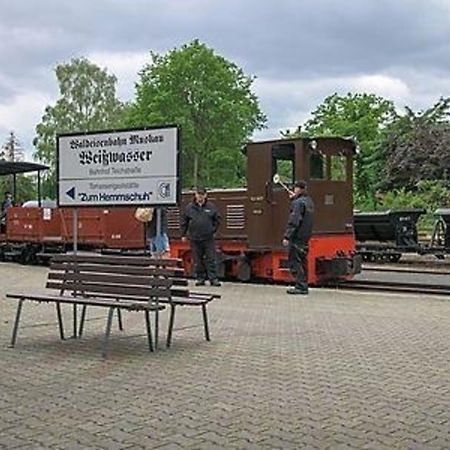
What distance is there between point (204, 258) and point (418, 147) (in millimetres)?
19604

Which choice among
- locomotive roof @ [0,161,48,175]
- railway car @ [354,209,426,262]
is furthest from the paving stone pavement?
locomotive roof @ [0,161,48,175]

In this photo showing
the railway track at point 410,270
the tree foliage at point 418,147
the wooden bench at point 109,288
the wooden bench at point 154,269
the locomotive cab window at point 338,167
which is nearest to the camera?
the wooden bench at point 109,288

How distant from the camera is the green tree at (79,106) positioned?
7569cm

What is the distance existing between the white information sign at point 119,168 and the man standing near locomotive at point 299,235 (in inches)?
190

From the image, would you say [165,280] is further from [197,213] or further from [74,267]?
[197,213]

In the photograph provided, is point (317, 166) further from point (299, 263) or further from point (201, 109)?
point (201, 109)

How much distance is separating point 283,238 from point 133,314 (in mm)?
5459

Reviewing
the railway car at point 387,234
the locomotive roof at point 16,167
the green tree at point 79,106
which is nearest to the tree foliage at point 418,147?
the railway car at point 387,234

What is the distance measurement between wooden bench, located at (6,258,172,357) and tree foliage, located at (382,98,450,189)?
24.8 meters

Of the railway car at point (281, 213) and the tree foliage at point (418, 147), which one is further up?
the tree foliage at point (418, 147)

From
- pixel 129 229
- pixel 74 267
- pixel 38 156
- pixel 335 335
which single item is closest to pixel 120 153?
pixel 74 267

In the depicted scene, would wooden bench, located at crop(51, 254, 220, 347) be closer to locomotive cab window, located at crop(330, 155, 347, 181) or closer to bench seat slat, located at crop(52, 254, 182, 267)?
bench seat slat, located at crop(52, 254, 182, 267)

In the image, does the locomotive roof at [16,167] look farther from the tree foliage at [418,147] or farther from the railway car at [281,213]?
the tree foliage at [418,147]

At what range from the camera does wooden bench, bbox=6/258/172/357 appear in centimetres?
846
